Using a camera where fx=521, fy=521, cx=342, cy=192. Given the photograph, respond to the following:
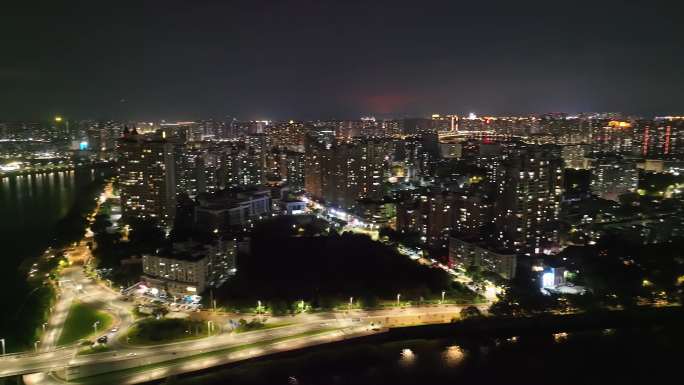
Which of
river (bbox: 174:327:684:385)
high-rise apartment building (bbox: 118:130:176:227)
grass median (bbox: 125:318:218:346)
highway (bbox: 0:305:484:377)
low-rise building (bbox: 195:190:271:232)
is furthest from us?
high-rise apartment building (bbox: 118:130:176:227)

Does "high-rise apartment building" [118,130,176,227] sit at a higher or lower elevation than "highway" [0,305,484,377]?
higher

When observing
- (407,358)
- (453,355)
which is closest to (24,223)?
(407,358)

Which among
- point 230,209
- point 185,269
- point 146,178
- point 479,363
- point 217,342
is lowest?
point 479,363

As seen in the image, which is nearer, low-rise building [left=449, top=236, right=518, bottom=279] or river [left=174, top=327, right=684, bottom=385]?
river [left=174, top=327, right=684, bottom=385]

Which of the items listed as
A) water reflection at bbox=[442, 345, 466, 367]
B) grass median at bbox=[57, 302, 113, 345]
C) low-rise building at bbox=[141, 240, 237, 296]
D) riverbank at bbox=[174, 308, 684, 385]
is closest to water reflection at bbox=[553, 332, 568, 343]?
riverbank at bbox=[174, 308, 684, 385]

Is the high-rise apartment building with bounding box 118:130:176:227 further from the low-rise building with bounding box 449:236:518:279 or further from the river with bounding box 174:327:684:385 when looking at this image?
the river with bounding box 174:327:684:385

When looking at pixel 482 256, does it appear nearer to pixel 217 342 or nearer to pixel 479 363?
pixel 479 363

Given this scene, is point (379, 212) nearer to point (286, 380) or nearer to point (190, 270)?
point (190, 270)

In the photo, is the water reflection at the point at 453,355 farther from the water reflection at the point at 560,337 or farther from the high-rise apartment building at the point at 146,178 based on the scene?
the high-rise apartment building at the point at 146,178
